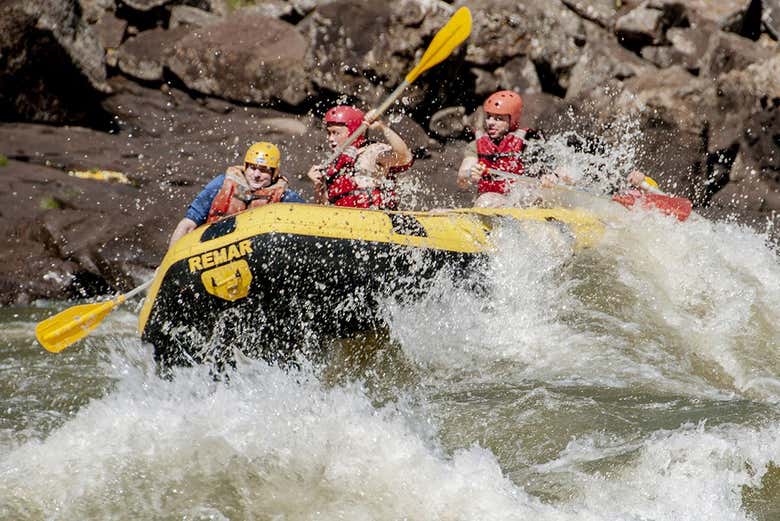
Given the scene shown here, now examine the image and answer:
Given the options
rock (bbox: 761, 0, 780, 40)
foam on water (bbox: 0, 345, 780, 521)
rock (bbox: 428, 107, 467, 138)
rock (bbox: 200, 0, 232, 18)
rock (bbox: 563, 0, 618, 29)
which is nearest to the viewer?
foam on water (bbox: 0, 345, 780, 521)

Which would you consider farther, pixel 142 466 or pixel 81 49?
pixel 81 49

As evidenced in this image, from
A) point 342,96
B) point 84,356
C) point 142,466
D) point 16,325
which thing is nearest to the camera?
point 142,466

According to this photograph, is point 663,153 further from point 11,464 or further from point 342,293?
point 11,464

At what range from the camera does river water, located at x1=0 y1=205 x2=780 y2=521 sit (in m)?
3.82

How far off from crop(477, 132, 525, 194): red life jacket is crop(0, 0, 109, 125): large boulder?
6.00 metres

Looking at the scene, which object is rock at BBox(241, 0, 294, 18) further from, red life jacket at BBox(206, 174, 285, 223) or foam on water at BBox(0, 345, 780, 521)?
foam on water at BBox(0, 345, 780, 521)

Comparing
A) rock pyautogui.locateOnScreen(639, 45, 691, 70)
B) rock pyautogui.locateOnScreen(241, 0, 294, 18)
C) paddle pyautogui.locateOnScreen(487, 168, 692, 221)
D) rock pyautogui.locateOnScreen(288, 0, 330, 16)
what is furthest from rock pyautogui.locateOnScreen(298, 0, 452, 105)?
paddle pyautogui.locateOnScreen(487, 168, 692, 221)

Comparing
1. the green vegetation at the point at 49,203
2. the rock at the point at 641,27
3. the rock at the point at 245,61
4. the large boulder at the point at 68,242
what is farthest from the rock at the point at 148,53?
the rock at the point at 641,27

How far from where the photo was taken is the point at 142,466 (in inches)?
160

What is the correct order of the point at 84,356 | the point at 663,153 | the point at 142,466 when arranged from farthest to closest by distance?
the point at 663,153 → the point at 84,356 → the point at 142,466

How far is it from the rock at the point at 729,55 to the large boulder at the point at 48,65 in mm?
7443

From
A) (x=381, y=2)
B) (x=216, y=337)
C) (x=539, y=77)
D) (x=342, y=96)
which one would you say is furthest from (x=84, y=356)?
(x=539, y=77)

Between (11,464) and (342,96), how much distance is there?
778cm

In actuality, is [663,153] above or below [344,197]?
below
